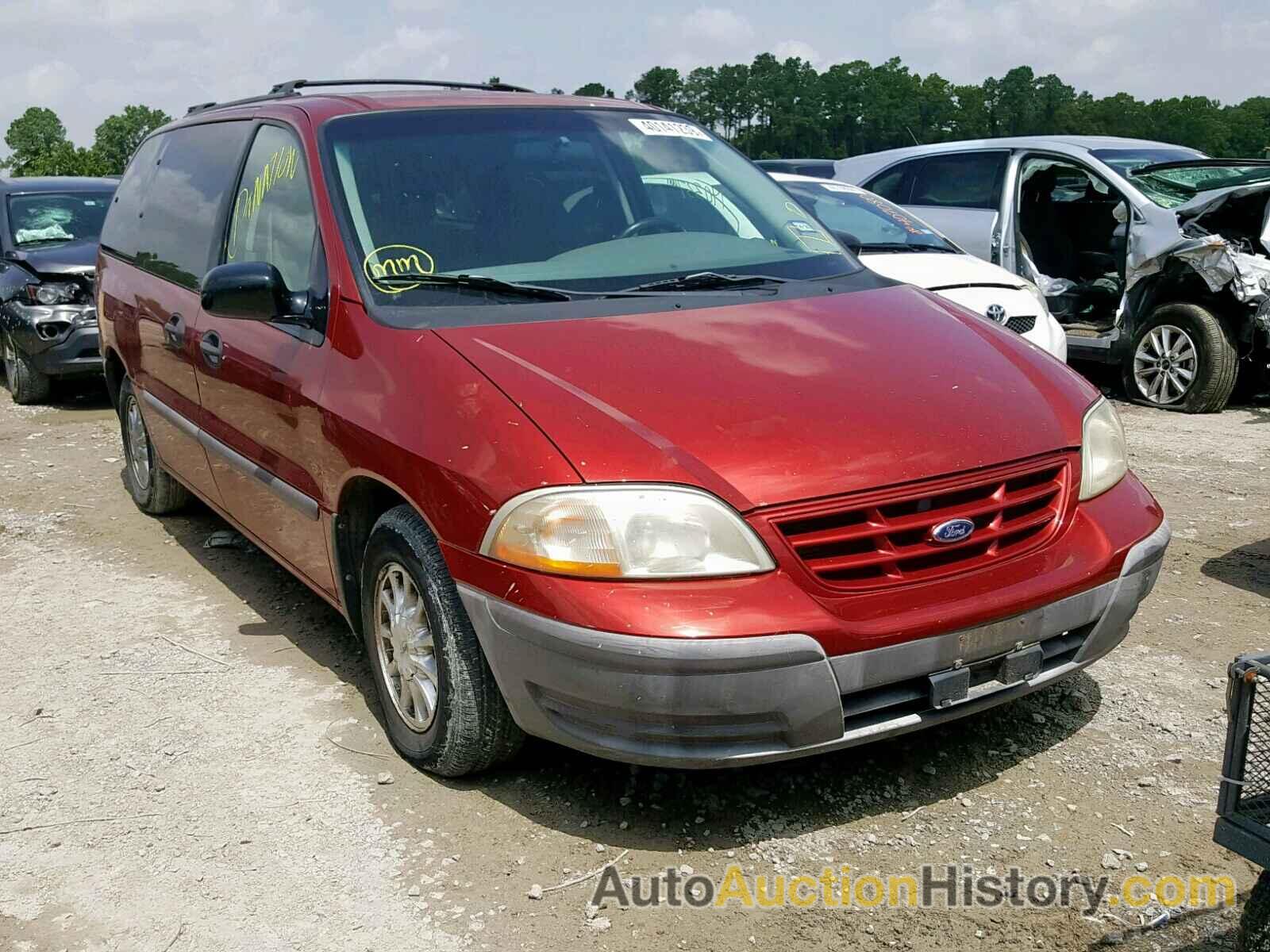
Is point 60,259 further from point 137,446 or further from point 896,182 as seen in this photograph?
point 896,182

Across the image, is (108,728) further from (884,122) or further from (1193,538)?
(884,122)

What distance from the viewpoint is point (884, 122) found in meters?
36.4

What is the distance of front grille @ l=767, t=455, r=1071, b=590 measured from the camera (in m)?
2.77

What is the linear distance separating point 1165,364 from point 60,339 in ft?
25.4

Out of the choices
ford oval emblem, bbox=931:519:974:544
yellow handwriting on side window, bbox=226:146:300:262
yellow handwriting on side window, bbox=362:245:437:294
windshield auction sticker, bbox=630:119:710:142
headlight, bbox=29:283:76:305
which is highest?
windshield auction sticker, bbox=630:119:710:142

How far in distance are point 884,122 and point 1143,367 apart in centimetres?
2990

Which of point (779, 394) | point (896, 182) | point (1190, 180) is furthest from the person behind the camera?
point (896, 182)

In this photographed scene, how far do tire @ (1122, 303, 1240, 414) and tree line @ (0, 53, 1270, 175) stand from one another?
14.1 m

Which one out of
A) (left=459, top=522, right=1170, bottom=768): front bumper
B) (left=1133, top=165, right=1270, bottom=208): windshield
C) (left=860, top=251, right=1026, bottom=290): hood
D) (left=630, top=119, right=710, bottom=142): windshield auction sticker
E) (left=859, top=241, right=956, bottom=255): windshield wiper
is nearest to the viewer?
(left=459, top=522, right=1170, bottom=768): front bumper

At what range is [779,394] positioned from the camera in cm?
305

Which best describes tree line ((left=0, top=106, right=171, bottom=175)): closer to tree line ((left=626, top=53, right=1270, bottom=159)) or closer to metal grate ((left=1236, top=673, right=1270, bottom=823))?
tree line ((left=626, top=53, right=1270, bottom=159))

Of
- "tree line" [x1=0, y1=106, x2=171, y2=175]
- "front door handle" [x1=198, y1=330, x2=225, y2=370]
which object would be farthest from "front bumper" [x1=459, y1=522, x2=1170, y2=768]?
"tree line" [x1=0, y1=106, x2=171, y2=175]

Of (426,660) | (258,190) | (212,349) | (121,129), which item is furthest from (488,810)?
(121,129)

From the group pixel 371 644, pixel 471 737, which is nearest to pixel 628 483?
pixel 471 737
